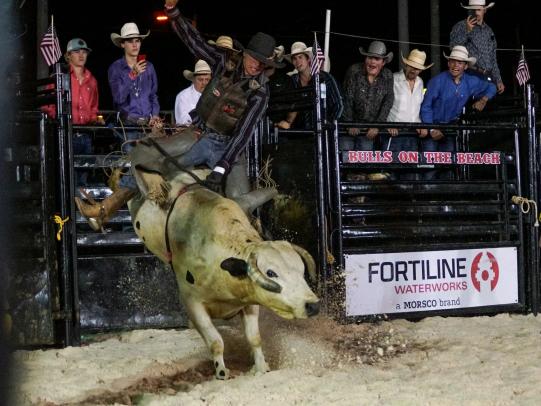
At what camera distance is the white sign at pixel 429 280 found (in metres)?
6.87

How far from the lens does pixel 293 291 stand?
4.22 m

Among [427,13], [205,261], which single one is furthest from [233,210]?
[427,13]

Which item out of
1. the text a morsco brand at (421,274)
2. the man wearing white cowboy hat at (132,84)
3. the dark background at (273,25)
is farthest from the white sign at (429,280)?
the dark background at (273,25)

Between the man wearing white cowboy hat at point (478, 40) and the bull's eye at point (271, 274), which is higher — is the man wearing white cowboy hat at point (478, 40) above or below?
above

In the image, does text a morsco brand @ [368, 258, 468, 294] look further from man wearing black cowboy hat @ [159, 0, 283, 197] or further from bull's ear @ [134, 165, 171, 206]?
bull's ear @ [134, 165, 171, 206]

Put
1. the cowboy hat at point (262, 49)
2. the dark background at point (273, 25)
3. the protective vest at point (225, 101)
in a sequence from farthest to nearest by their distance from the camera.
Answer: the dark background at point (273, 25) < the protective vest at point (225, 101) < the cowboy hat at point (262, 49)

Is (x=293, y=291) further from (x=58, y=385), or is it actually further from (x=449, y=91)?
(x=449, y=91)

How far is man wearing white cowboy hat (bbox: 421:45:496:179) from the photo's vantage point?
318 inches

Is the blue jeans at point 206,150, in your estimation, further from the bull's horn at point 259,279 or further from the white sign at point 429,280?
the white sign at point 429,280

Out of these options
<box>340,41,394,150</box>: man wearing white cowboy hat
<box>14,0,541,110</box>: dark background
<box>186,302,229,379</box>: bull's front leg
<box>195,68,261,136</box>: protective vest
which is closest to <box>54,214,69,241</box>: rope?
<box>195,68,261,136</box>: protective vest

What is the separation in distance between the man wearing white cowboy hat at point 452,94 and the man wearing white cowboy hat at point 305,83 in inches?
44.3

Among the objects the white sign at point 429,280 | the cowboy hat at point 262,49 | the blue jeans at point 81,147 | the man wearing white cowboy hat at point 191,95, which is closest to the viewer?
the cowboy hat at point 262,49

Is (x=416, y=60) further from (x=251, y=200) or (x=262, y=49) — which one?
(x=251, y=200)

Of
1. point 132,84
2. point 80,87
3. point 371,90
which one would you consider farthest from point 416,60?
point 80,87
